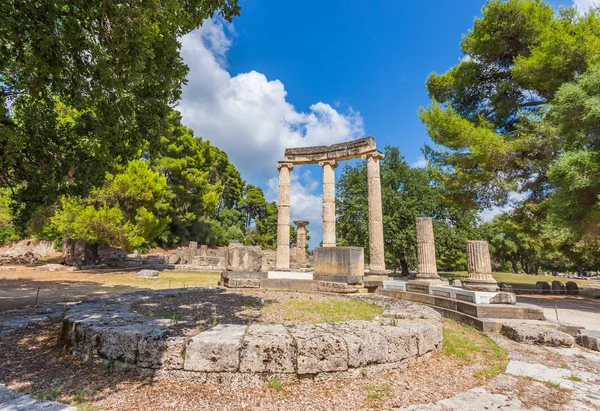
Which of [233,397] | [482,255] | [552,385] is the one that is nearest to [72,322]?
[233,397]

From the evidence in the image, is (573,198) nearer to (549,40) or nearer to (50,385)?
(549,40)

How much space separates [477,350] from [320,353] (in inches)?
119

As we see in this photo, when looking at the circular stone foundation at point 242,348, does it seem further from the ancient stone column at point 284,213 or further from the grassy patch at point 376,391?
the ancient stone column at point 284,213

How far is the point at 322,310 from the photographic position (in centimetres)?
639

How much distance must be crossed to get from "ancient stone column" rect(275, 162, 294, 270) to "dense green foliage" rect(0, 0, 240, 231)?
1109 centimetres

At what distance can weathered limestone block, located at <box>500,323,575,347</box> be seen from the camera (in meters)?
5.17

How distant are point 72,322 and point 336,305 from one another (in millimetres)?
5109

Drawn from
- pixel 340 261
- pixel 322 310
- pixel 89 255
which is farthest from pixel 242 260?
pixel 89 255

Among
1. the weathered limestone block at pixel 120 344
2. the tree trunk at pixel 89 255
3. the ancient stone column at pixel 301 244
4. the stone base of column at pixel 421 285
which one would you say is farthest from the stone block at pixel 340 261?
the tree trunk at pixel 89 255

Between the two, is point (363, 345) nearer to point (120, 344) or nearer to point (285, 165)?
point (120, 344)

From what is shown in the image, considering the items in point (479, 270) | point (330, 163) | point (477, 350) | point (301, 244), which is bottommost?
point (477, 350)

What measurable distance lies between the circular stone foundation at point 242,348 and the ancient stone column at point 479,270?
646 cm

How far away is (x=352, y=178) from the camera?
2631 centimetres

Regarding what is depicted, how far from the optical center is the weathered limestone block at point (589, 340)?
5137mm
